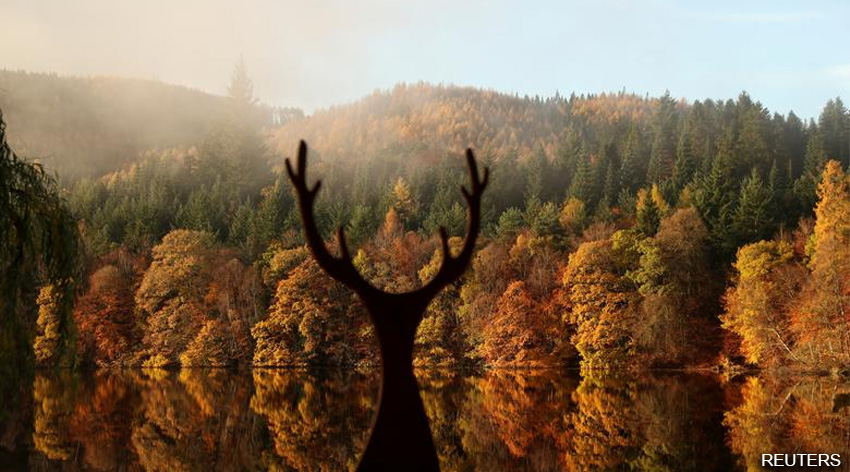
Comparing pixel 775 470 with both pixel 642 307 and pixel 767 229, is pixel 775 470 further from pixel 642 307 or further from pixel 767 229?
pixel 767 229

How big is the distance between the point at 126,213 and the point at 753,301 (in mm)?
49443

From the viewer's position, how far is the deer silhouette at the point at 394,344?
8242 mm

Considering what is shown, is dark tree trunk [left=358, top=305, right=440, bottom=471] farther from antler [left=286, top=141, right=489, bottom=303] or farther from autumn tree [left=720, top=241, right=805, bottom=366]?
autumn tree [left=720, top=241, right=805, bottom=366]

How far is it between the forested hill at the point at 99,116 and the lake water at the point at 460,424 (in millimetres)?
80507

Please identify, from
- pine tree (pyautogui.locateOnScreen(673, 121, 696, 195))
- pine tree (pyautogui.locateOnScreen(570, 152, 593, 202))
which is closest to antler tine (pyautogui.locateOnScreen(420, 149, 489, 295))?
pine tree (pyautogui.locateOnScreen(673, 121, 696, 195))

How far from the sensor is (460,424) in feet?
67.0

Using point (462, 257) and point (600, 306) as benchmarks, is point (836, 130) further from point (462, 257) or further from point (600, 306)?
point (462, 257)

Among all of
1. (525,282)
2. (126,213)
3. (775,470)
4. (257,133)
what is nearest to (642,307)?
(525,282)

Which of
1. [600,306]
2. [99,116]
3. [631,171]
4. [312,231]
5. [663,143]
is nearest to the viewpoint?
[312,231]

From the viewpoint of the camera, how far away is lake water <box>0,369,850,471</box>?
15.4 metres

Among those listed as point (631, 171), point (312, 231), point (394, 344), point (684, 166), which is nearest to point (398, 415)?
point (394, 344)

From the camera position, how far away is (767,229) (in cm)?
4597

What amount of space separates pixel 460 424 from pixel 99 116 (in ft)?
399
